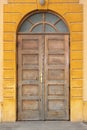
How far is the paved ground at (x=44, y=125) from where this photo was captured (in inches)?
408

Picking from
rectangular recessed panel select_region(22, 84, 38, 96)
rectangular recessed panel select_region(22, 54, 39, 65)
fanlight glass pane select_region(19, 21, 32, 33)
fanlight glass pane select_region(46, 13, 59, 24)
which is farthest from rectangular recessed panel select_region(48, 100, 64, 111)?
fanlight glass pane select_region(46, 13, 59, 24)

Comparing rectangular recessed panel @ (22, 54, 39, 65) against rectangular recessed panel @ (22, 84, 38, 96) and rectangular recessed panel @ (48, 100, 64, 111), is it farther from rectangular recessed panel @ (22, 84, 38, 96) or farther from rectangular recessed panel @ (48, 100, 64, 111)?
rectangular recessed panel @ (48, 100, 64, 111)

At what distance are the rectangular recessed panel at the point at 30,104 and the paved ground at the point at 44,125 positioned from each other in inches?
17.0

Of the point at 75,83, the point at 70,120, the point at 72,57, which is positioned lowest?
the point at 70,120

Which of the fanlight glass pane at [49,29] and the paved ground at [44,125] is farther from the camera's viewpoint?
the fanlight glass pane at [49,29]

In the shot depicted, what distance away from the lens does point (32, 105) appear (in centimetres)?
1135

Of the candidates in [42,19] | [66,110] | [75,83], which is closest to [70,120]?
[66,110]

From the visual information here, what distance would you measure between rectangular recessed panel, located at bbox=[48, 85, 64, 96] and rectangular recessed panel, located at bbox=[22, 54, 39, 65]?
2.77ft

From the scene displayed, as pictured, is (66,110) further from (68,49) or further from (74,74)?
(68,49)

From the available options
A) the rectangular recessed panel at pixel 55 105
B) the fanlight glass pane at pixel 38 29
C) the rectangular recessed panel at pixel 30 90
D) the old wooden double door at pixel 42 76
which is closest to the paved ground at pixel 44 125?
the old wooden double door at pixel 42 76

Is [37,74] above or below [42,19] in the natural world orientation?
below

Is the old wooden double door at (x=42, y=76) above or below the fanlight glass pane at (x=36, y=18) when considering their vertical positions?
below

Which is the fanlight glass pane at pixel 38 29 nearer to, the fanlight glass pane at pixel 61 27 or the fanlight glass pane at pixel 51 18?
the fanlight glass pane at pixel 51 18

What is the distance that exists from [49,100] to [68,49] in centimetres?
160
